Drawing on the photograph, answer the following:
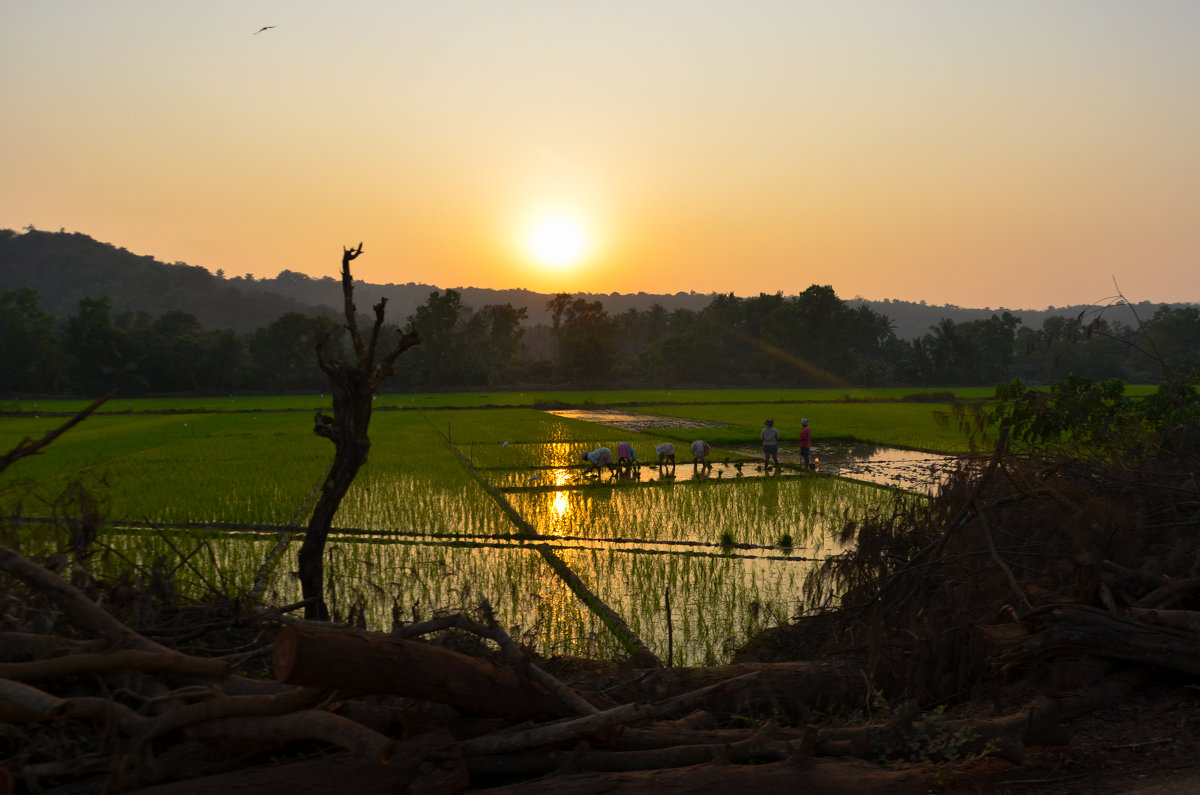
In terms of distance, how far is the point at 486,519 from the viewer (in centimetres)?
1155

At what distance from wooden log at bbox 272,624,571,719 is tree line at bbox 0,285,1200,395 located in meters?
49.5

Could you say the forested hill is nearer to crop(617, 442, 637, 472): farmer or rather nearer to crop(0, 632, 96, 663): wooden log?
crop(617, 442, 637, 472): farmer

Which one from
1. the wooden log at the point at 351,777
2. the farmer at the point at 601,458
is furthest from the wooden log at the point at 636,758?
the farmer at the point at 601,458

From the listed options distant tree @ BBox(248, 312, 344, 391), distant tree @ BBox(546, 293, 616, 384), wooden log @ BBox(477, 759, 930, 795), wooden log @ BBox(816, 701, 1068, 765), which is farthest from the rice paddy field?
distant tree @ BBox(546, 293, 616, 384)

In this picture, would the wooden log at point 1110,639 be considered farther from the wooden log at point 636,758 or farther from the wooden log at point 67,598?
the wooden log at point 67,598

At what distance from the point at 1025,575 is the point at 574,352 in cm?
5658

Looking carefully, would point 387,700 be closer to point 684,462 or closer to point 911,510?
point 911,510

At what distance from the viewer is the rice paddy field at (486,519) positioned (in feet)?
21.5

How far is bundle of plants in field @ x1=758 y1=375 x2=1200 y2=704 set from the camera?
150 inches

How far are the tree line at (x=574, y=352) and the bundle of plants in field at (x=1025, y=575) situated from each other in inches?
1781

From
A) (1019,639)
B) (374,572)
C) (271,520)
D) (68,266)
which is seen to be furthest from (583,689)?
(68,266)

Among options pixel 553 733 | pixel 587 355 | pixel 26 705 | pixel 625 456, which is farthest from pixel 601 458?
pixel 587 355

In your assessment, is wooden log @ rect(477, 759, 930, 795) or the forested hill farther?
the forested hill

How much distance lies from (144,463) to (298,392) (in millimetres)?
38159
